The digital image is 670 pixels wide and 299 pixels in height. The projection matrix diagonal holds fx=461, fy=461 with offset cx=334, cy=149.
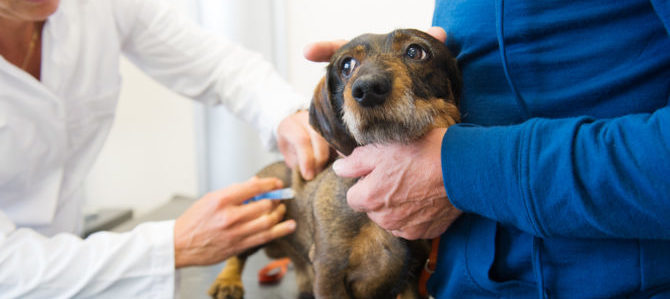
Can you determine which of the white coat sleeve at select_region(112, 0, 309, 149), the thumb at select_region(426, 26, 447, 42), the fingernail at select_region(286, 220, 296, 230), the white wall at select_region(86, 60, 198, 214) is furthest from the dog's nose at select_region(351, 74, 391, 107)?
the white wall at select_region(86, 60, 198, 214)

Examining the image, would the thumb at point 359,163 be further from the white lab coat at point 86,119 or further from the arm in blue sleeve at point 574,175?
the white lab coat at point 86,119

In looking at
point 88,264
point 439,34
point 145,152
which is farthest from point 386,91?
point 145,152

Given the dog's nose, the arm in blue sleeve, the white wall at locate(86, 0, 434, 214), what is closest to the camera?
the arm in blue sleeve

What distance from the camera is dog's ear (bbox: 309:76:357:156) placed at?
3.42 ft

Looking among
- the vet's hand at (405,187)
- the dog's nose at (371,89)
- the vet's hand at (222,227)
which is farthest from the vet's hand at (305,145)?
the dog's nose at (371,89)

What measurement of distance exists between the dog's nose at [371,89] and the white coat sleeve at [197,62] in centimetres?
82

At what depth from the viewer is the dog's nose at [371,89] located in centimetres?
83

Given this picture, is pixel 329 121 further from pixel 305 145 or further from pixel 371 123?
pixel 305 145

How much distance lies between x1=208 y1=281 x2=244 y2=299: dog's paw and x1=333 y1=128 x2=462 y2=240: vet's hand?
0.65 metres

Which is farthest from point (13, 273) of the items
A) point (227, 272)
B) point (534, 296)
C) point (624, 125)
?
point (624, 125)

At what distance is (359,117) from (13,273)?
0.87 metres

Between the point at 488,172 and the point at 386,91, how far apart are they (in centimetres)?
24

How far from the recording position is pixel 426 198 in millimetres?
842

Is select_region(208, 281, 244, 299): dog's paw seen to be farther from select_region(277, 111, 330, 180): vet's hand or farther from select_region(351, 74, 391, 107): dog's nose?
select_region(351, 74, 391, 107): dog's nose
